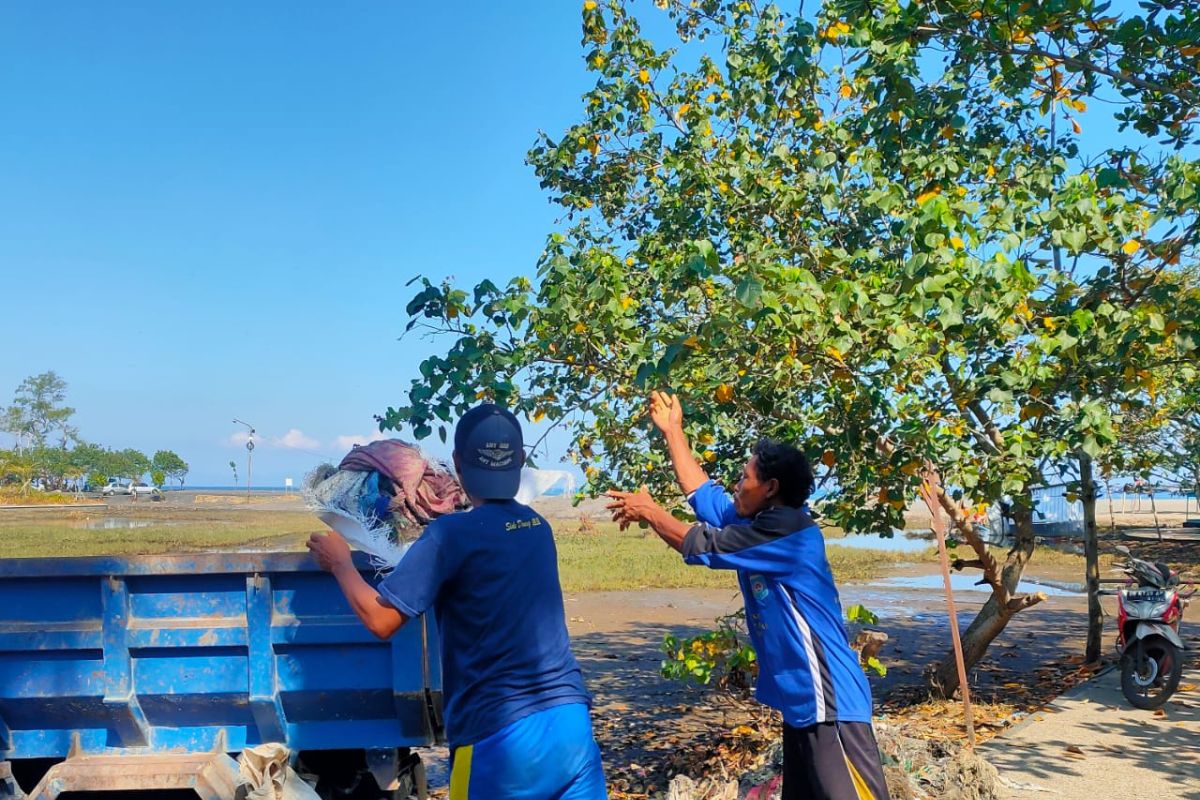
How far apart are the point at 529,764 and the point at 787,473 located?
4.60ft

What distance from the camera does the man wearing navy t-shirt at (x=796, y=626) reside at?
3.17 metres

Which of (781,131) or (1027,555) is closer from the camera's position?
(1027,555)

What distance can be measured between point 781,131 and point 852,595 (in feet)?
31.4

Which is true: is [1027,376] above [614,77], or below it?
below

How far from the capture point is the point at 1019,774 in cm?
554

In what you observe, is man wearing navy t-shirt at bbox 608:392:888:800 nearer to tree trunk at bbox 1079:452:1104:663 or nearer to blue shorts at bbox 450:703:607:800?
blue shorts at bbox 450:703:607:800

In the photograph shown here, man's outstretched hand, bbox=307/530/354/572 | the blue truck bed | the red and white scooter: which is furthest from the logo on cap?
the red and white scooter

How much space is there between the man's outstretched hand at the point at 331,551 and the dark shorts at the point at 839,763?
5.33 feet

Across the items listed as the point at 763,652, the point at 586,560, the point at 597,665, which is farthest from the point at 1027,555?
the point at 586,560

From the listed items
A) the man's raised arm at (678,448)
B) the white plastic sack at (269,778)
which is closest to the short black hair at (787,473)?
the man's raised arm at (678,448)

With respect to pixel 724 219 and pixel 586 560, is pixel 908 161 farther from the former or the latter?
pixel 586 560

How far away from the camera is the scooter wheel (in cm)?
710

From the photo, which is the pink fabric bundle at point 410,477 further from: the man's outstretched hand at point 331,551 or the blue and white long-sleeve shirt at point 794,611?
the man's outstretched hand at point 331,551

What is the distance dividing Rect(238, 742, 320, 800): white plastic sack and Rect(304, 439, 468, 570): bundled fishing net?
945mm
